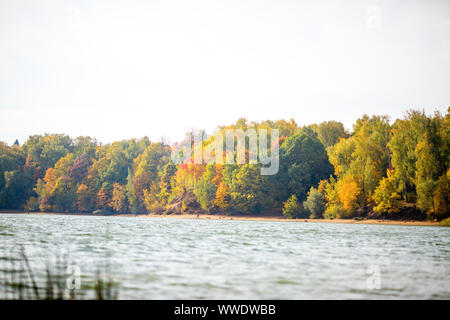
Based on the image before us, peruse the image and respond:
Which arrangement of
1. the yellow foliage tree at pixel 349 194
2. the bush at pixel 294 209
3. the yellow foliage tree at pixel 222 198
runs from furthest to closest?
the yellow foliage tree at pixel 222 198, the bush at pixel 294 209, the yellow foliage tree at pixel 349 194

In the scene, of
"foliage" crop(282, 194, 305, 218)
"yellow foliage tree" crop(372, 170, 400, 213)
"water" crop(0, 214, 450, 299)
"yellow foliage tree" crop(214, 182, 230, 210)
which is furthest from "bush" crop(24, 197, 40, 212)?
"water" crop(0, 214, 450, 299)

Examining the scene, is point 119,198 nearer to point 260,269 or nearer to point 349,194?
point 349,194

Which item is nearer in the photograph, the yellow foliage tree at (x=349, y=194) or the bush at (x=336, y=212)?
the yellow foliage tree at (x=349, y=194)

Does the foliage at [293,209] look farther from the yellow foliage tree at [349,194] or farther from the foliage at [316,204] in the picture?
the yellow foliage tree at [349,194]

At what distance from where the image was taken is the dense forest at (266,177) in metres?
95.7

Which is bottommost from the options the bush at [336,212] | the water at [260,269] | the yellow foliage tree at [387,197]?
the water at [260,269]

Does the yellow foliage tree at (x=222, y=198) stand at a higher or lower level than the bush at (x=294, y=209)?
higher

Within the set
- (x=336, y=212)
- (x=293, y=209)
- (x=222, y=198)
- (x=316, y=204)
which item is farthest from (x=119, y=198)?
(x=336, y=212)

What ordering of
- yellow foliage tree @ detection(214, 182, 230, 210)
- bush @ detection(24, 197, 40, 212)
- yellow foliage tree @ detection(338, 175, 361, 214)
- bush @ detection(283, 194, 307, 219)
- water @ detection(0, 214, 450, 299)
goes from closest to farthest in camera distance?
water @ detection(0, 214, 450, 299) < yellow foliage tree @ detection(338, 175, 361, 214) < bush @ detection(283, 194, 307, 219) < yellow foliage tree @ detection(214, 182, 230, 210) < bush @ detection(24, 197, 40, 212)

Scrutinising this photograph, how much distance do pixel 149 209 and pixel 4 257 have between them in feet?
403

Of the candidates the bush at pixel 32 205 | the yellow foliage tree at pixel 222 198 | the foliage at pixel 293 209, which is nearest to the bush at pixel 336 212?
the foliage at pixel 293 209

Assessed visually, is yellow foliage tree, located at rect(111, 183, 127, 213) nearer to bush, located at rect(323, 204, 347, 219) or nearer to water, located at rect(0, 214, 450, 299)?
bush, located at rect(323, 204, 347, 219)

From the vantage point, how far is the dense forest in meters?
95.7

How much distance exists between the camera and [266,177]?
124m
